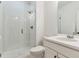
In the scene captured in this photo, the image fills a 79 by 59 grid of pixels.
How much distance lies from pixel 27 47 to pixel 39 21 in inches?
47.3

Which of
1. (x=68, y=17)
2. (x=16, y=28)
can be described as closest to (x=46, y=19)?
(x=68, y=17)

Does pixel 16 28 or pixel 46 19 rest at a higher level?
pixel 46 19

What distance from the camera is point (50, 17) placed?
2465 millimetres

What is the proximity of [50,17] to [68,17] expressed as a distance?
0.59 meters

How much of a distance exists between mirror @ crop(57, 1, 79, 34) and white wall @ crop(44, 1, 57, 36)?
0.46 feet

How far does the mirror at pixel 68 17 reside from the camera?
1.87m

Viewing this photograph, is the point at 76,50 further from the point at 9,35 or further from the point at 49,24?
the point at 9,35

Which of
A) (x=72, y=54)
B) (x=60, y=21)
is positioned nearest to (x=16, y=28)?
(x=60, y=21)

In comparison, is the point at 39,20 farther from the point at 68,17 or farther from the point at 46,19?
the point at 68,17

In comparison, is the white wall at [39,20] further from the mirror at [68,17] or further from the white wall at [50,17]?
the mirror at [68,17]

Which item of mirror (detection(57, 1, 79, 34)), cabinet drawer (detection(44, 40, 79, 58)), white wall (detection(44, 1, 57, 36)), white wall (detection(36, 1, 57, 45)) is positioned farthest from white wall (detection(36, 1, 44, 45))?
cabinet drawer (detection(44, 40, 79, 58))

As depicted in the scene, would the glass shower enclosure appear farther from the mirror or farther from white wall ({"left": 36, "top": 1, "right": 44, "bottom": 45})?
the mirror

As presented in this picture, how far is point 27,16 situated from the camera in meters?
3.23

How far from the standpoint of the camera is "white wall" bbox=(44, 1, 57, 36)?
2.36 m
